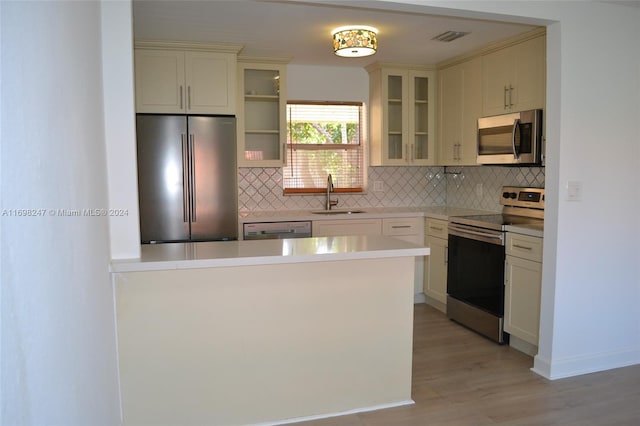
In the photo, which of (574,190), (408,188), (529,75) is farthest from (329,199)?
(574,190)

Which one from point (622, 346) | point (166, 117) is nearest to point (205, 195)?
point (166, 117)

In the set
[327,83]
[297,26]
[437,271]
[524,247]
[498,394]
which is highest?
[297,26]

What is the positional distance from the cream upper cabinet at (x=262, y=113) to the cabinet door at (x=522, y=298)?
7.15 ft

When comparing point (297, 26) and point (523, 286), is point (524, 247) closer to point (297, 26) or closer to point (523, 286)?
point (523, 286)

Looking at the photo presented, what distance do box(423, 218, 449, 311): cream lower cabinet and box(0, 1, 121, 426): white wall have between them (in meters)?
3.28

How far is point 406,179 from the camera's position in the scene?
523 cm

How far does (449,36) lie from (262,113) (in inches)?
69.4

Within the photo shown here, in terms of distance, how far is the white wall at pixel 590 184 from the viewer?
3.02 m

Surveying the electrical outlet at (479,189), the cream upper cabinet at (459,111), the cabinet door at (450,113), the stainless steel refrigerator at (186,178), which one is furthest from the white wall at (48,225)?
the electrical outlet at (479,189)

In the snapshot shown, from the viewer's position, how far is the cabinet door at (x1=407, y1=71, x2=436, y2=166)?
15.9 feet

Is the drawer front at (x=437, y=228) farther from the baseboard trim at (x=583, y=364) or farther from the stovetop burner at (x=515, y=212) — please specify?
the baseboard trim at (x=583, y=364)

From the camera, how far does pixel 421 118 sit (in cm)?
495

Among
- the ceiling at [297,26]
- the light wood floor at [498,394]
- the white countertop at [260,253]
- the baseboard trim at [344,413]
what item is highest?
the ceiling at [297,26]

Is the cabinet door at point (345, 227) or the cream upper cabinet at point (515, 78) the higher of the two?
the cream upper cabinet at point (515, 78)
